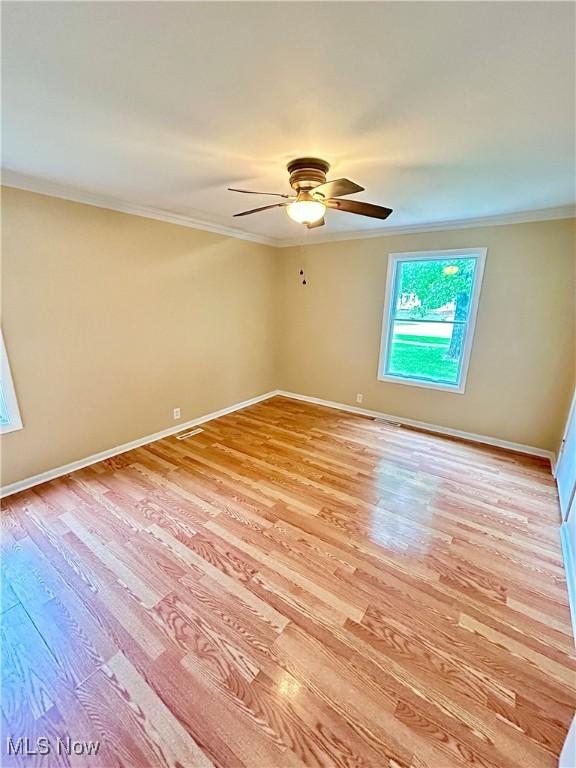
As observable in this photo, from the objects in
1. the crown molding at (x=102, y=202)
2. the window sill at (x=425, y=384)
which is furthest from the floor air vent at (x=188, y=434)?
the window sill at (x=425, y=384)

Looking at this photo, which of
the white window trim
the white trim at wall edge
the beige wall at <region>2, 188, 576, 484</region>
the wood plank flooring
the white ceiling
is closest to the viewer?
the white ceiling

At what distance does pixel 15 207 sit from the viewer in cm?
225

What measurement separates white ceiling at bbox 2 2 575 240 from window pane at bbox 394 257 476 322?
1.16 metres

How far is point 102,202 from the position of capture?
2.67 m

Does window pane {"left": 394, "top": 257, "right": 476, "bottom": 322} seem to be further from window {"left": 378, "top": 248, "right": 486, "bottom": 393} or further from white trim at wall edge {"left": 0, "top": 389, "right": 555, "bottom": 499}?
white trim at wall edge {"left": 0, "top": 389, "right": 555, "bottom": 499}

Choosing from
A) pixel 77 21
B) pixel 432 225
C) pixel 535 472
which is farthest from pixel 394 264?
pixel 77 21

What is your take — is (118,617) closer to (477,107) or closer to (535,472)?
(477,107)

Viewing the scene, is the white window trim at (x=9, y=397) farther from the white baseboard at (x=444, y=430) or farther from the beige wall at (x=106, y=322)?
the white baseboard at (x=444, y=430)

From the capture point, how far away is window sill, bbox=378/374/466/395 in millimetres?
3613

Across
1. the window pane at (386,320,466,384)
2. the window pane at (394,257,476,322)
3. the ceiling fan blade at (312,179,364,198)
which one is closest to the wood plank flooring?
the window pane at (386,320,466,384)

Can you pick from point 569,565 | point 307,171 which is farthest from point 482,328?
point 307,171

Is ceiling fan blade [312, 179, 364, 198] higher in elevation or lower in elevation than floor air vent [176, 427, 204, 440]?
higher

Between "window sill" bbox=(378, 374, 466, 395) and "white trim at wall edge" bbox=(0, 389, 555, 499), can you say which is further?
"window sill" bbox=(378, 374, 466, 395)

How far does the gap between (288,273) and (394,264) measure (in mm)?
1582
